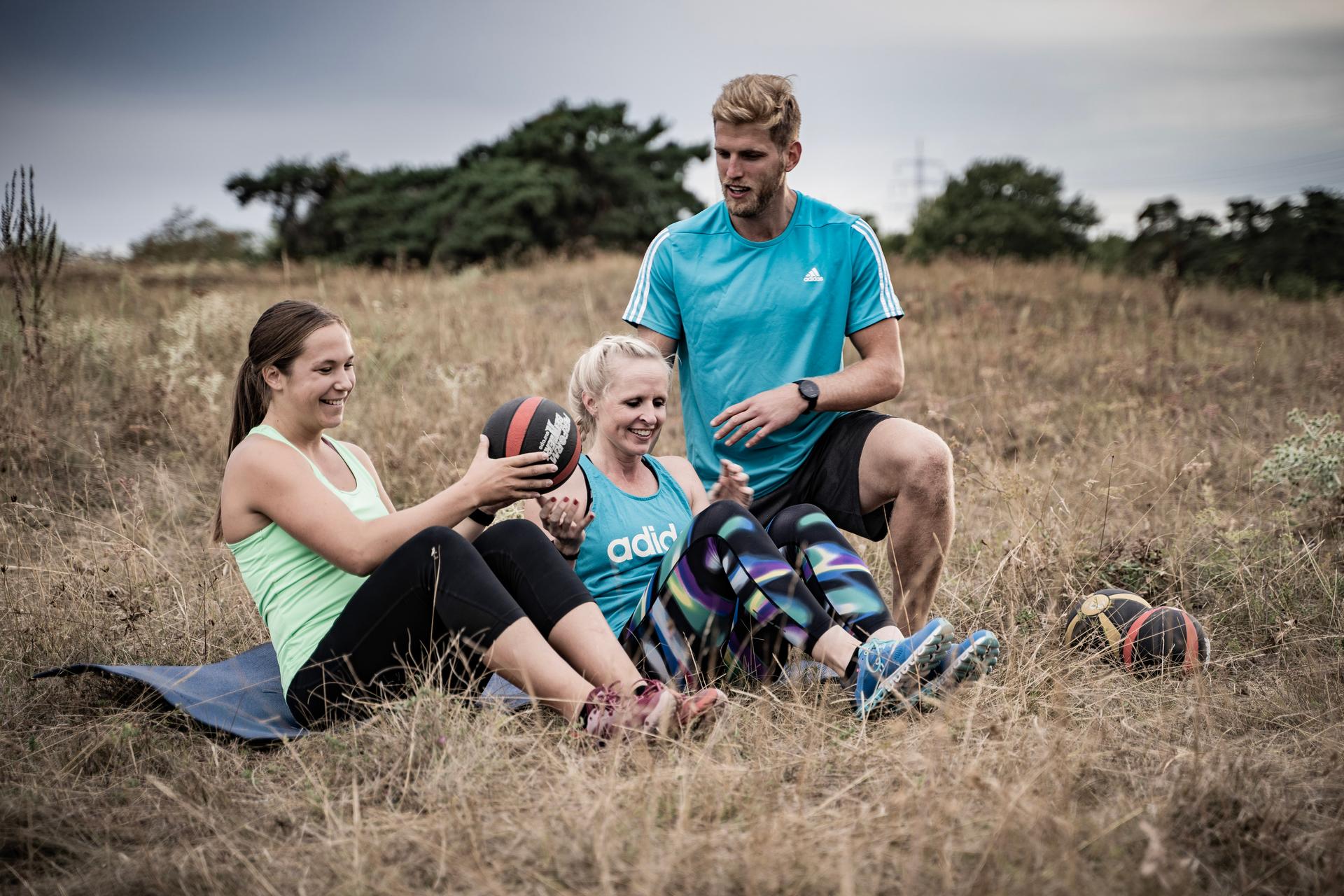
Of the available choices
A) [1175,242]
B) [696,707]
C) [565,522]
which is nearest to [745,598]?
[696,707]

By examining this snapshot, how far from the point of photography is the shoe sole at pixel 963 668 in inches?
112

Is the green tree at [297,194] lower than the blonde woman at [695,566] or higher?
higher

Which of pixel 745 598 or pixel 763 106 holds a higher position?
pixel 763 106

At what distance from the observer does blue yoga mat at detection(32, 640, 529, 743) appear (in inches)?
123

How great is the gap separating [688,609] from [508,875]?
44.6 inches

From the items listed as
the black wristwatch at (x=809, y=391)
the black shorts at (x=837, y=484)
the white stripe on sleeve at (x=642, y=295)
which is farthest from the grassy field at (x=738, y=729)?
the white stripe on sleeve at (x=642, y=295)

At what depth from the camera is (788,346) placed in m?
3.98

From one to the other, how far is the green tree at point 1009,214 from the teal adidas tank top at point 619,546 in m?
21.1

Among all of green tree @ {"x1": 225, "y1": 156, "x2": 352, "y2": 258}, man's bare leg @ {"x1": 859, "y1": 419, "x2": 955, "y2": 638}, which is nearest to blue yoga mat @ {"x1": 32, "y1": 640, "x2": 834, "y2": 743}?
man's bare leg @ {"x1": 859, "y1": 419, "x2": 955, "y2": 638}

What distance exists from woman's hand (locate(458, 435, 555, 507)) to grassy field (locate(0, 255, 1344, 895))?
66cm

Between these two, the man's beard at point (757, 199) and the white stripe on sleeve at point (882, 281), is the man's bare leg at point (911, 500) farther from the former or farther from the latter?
the man's beard at point (757, 199)

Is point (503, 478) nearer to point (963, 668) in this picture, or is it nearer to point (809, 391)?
point (809, 391)

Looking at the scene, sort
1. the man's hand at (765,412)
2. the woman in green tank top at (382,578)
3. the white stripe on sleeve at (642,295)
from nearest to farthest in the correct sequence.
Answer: the woman in green tank top at (382,578) → the man's hand at (765,412) → the white stripe on sleeve at (642,295)

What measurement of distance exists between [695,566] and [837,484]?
3.18 feet
